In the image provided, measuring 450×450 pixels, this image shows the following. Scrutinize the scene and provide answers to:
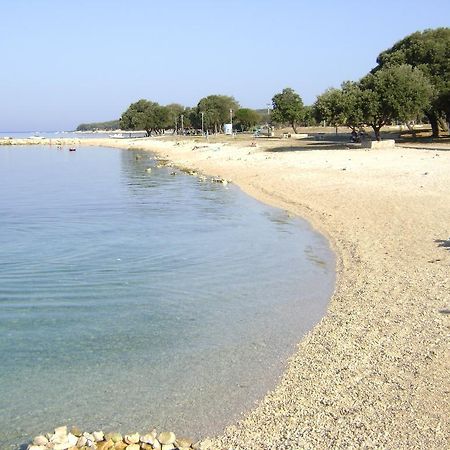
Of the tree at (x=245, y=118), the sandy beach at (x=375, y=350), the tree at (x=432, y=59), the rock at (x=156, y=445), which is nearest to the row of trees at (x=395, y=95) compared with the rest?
the tree at (x=432, y=59)

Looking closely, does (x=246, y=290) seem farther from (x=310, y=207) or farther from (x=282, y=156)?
(x=282, y=156)

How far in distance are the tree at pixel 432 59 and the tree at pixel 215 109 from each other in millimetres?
63953

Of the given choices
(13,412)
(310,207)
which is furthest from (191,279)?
(310,207)

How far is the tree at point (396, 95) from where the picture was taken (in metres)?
47.3

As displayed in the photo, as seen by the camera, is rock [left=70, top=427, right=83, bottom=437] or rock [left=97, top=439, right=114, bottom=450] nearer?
rock [left=97, top=439, right=114, bottom=450]

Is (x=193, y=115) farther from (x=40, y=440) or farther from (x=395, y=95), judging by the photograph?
(x=40, y=440)

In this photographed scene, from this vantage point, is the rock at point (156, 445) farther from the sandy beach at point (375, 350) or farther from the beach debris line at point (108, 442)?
the sandy beach at point (375, 350)

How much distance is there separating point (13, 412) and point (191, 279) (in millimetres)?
6591

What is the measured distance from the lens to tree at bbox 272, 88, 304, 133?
8994cm

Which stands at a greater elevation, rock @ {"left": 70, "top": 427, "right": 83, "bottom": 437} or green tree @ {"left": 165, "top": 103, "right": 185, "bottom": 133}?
green tree @ {"left": 165, "top": 103, "right": 185, "bottom": 133}

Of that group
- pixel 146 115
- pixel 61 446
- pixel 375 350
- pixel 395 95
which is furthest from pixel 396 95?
pixel 146 115

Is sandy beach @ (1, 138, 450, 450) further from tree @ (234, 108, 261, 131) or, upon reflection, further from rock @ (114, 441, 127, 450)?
tree @ (234, 108, 261, 131)

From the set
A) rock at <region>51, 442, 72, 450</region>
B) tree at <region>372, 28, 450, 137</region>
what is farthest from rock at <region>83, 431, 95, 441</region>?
tree at <region>372, 28, 450, 137</region>

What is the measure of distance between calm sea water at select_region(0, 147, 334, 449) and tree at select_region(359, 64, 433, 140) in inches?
1123
